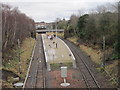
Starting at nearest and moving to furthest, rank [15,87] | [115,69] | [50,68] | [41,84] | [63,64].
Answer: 1. [15,87]
2. [41,84]
3. [115,69]
4. [50,68]
5. [63,64]

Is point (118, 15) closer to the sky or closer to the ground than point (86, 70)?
closer to the sky

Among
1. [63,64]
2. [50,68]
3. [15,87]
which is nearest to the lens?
[15,87]

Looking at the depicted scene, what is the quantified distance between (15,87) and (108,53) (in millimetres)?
13304

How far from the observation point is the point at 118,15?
2348 centimetres

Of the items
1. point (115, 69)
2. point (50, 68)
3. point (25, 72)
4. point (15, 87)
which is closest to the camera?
point (15, 87)

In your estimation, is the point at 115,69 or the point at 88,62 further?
the point at 88,62

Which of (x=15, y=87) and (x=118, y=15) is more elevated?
(x=118, y=15)

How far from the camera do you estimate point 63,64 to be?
25.9m

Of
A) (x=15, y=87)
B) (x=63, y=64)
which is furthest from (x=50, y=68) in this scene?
(x=15, y=87)

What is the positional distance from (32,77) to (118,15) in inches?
419

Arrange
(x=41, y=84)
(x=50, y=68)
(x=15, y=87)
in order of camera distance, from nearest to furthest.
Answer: (x=15, y=87)
(x=41, y=84)
(x=50, y=68)

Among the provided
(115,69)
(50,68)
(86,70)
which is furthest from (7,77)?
(115,69)

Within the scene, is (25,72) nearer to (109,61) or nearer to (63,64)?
(63,64)

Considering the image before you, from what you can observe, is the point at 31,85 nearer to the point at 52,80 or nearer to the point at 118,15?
the point at 52,80
